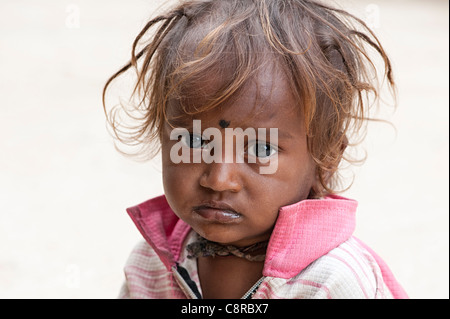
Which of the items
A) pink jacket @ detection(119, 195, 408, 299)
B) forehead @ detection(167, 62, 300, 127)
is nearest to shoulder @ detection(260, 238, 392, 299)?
pink jacket @ detection(119, 195, 408, 299)

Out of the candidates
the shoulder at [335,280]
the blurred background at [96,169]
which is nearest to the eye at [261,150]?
the shoulder at [335,280]

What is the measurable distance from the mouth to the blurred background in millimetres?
260

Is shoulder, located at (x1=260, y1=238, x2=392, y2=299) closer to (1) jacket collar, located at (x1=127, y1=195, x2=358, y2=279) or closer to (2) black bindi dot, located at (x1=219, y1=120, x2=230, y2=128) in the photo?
(1) jacket collar, located at (x1=127, y1=195, x2=358, y2=279)

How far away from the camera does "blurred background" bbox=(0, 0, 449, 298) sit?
1.78m

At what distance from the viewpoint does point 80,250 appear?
1.82 metres

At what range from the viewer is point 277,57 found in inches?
39.1

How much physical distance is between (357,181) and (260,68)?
1.33 m

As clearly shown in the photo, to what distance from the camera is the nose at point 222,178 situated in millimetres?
968

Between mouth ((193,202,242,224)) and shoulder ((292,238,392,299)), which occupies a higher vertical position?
mouth ((193,202,242,224))

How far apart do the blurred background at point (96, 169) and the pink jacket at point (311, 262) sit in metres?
0.20

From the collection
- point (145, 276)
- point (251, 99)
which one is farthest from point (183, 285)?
point (251, 99)

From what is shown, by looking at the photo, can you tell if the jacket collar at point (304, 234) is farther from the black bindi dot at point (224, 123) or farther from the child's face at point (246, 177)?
the black bindi dot at point (224, 123)
